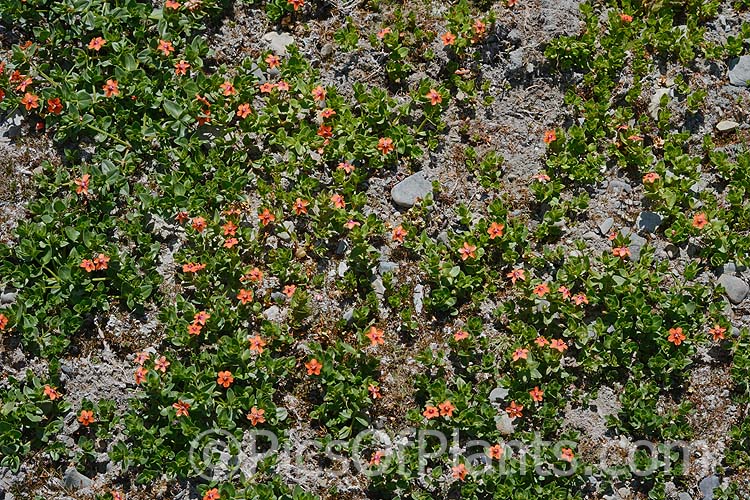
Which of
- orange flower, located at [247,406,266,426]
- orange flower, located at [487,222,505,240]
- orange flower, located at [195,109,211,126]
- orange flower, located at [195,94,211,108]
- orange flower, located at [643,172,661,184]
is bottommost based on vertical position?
orange flower, located at [247,406,266,426]

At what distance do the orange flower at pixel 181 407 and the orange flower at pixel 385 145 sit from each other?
2.73 metres

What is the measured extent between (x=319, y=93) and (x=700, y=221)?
3513 millimetres

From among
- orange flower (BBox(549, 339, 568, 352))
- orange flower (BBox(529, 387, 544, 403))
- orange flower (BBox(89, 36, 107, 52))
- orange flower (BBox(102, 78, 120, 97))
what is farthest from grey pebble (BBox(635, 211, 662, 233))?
orange flower (BBox(89, 36, 107, 52))

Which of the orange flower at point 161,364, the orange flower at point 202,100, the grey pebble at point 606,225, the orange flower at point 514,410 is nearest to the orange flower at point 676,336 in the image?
the grey pebble at point 606,225

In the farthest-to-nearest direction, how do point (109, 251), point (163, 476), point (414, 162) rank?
point (414, 162)
point (109, 251)
point (163, 476)

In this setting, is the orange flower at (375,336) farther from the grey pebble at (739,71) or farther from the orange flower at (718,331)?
the grey pebble at (739,71)

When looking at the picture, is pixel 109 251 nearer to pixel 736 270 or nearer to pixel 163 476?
pixel 163 476

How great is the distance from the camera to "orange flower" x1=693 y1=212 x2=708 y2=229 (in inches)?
266

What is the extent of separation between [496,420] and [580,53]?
3.46 m

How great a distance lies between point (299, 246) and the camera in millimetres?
6938

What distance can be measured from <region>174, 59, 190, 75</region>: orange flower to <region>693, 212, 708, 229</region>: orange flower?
472 centimetres

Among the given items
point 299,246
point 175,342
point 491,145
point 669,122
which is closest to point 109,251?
point 175,342

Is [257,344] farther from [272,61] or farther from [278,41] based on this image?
[278,41]

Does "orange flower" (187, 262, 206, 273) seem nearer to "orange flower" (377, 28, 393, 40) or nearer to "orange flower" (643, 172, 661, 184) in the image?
"orange flower" (377, 28, 393, 40)
